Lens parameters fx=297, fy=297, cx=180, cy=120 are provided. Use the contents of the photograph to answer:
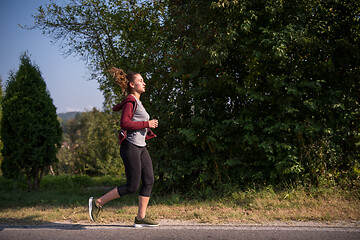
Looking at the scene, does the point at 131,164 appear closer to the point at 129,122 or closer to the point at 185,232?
the point at 129,122

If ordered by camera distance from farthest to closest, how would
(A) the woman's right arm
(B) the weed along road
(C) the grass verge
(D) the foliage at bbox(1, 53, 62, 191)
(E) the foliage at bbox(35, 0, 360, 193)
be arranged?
(D) the foliage at bbox(1, 53, 62, 191) < (E) the foliage at bbox(35, 0, 360, 193) < (C) the grass verge < (A) the woman's right arm < (B) the weed along road

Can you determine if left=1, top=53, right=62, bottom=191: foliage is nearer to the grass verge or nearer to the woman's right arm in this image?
the grass verge

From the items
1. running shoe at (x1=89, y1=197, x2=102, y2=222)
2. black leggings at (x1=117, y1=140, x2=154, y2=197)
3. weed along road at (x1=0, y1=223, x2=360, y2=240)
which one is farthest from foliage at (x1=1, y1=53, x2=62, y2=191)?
black leggings at (x1=117, y1=140, x2=154, y2=197)

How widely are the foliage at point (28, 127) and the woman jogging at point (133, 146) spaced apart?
17.2ft

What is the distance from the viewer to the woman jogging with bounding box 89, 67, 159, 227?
393 centimetres

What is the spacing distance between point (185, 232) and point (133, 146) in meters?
1.32

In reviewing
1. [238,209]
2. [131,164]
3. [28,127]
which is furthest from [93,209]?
[28,127]

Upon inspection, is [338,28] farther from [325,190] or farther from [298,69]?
[325,190]

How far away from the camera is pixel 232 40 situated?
5801 mm

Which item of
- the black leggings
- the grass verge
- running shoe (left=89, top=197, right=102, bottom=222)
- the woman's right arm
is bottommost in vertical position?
the grass verge

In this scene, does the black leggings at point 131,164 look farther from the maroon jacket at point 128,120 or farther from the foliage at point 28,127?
the foliage at point 28,127

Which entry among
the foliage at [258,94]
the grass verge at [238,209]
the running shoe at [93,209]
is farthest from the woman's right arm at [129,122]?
the foliage at [258,94]

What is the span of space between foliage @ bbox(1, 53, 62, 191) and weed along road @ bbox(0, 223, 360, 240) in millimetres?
4564

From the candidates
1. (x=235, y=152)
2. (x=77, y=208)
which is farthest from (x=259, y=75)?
(x=77, y=208)
